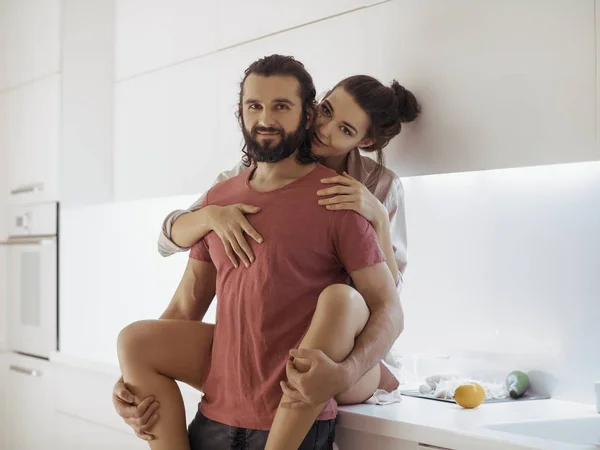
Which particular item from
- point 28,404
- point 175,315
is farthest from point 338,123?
point 28,404

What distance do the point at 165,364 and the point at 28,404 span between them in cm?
167

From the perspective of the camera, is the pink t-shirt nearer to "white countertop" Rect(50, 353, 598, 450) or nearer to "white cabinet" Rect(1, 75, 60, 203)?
"white countertop" Rect(50, 353, 598, 450)

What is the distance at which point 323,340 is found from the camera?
140cm


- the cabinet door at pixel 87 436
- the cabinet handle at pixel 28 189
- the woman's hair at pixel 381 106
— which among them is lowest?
the cabinet door at pixel 87 436

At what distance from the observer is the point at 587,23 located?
1613 mm

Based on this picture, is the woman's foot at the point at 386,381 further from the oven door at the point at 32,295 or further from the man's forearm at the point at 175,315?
the oven door at the point at 32,295

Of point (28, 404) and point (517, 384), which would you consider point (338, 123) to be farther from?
point (28, 404)

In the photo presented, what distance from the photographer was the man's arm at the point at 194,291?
1.76m

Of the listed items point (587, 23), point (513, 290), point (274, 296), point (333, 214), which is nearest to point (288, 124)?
point (333, 214)

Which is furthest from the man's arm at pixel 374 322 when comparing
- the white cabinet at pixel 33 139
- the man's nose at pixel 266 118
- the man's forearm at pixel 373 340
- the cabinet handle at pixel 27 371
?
the cabinet handle at pixel 27 371

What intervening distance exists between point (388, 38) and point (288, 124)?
544 mm

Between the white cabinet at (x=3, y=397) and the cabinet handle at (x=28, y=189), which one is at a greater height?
the cabinet handle at (x=28, y=189)

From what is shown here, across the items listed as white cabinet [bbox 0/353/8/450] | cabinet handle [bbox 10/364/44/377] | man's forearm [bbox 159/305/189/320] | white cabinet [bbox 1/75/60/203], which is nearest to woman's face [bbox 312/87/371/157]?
man's forearm [bbox 159/305/189/320]

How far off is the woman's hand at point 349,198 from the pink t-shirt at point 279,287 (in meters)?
0.01
